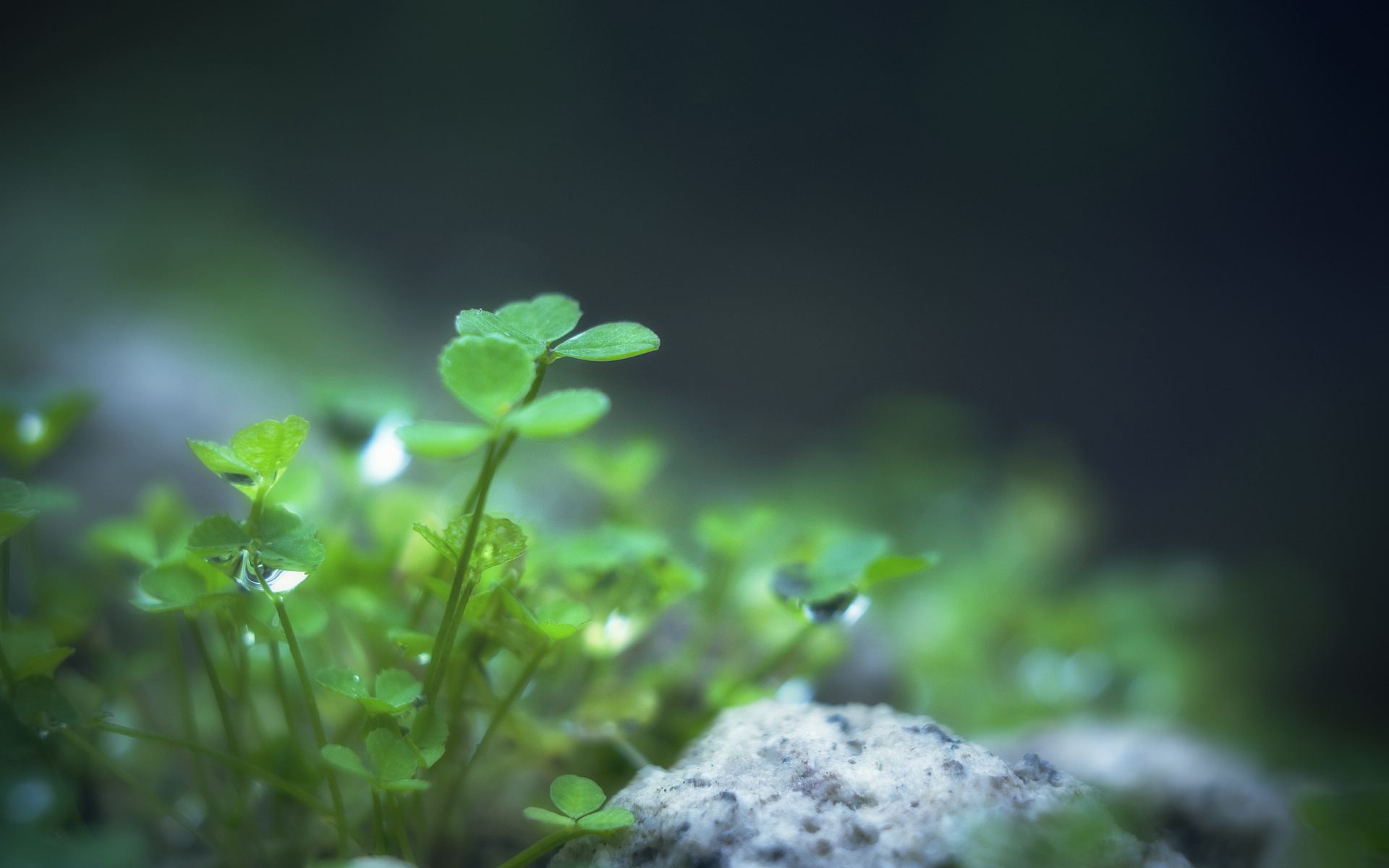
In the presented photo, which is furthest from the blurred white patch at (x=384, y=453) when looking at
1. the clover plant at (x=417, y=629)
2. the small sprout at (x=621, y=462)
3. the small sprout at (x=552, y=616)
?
the small sprout at (x=552, y=616)

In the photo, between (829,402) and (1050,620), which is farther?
(829,402)

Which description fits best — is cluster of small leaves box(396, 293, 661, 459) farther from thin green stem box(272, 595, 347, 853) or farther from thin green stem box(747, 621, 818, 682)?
thin green stem box(747, 621, 818, 682)

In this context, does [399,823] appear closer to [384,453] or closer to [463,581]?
[463,581]

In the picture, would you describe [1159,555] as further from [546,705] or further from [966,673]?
[546,705]

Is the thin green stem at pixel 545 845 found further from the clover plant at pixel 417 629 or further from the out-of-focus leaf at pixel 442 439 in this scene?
the out-of-focus leaf at pixel 442 439

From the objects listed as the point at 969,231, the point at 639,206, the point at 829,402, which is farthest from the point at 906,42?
the point at 829,402

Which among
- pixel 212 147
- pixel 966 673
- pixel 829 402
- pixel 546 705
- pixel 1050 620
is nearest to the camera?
pixel 546 705

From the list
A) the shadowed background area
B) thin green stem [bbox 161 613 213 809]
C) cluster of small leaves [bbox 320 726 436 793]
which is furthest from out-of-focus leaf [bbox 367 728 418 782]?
the shadowed background area

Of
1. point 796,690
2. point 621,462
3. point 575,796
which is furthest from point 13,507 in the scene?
point 796,690
